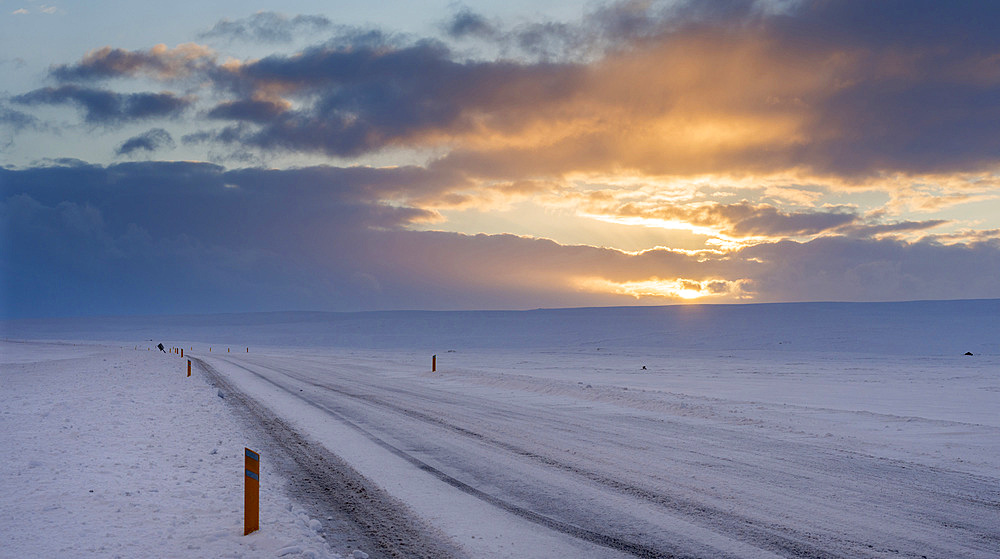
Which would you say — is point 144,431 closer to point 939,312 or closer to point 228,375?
point 228,375

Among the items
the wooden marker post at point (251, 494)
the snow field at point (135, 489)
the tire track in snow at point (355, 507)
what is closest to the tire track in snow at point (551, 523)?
the tire track in snow at point (355, 507)

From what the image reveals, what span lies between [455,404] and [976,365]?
40.0 metres

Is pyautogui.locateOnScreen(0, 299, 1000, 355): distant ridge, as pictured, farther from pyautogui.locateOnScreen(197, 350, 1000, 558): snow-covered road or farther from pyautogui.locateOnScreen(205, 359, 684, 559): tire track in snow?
pyautogui.locateOnScreen(205, 359, 684, 559): tire track in snow

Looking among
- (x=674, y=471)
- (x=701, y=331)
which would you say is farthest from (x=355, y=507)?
(x=701, y=331)

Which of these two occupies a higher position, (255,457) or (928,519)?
(255,457)

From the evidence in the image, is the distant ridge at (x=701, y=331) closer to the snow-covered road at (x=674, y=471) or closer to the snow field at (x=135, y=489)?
the snow-covered road at (x=674, y=471)

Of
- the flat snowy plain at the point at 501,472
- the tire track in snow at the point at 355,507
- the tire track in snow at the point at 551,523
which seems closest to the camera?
the tire track in snow at the point at 551,523

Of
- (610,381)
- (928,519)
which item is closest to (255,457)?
(928,519)

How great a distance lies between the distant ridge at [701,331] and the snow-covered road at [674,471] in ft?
188

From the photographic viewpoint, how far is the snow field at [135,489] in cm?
686

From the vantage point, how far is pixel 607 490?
902cm

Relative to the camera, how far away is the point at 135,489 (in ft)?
30.4

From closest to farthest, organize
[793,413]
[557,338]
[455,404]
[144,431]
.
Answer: [144,431], [793,413], [455,404], [557,338]

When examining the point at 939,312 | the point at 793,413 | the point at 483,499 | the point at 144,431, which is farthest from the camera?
the point at 939,312
